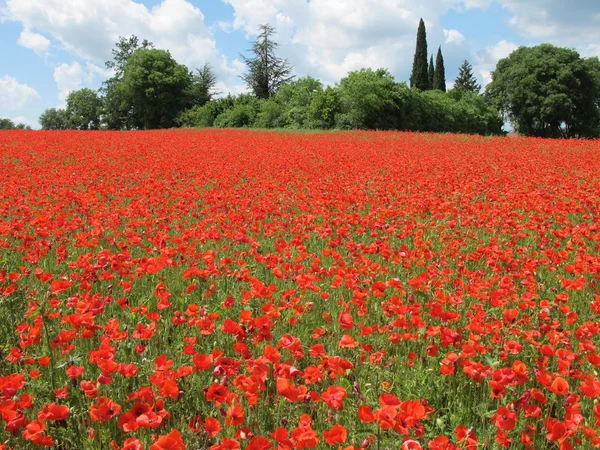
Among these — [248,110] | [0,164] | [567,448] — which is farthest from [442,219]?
[248,110]

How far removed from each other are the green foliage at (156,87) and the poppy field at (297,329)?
165ft

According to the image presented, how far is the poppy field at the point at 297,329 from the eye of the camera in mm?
2312

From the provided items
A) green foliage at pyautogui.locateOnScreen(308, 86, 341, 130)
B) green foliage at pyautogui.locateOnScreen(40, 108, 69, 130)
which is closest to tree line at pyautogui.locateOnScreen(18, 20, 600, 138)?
green foliage at pyautogui.locateOnScreen(308, 86, 341, 130)

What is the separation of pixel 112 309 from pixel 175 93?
57.7 meters

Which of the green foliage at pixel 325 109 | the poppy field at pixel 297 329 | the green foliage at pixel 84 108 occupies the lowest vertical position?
the poppy field at pixel 297 329

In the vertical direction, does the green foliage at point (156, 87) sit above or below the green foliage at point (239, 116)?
above

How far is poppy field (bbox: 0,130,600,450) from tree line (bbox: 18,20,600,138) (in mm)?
30693

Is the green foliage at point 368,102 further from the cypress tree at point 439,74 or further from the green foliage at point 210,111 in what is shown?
the cypress tree at point 439,74

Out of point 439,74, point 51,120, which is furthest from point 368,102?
point 51,120

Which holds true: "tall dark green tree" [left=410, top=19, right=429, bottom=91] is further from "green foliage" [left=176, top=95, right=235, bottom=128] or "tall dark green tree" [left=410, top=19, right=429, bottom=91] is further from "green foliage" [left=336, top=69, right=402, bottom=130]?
"green foliage" [left=176, top=95, right=235, bottom=128]

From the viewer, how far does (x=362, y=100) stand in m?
37.5

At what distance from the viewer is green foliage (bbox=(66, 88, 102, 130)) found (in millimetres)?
69625

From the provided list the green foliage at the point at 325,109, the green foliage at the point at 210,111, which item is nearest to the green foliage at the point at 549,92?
the green foliage at the point at 325,109

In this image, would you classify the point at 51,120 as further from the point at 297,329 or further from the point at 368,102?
the point at 297,329
